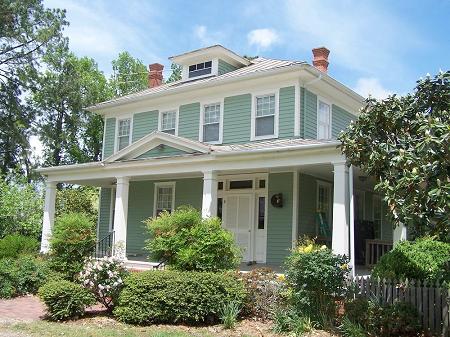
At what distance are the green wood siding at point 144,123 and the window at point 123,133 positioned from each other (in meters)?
0.50

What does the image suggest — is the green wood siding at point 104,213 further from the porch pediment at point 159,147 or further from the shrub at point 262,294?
the shrub at point 262,294

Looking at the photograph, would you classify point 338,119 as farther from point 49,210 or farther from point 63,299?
point 63,299

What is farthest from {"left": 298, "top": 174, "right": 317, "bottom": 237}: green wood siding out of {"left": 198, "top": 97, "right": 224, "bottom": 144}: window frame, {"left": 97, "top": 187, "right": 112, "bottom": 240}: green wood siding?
{"left": 97, "top": 187, "right": 112, "bottom": 240}: green wood siding

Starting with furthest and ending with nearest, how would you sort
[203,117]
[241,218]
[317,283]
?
[203,117]
[241,218]
[317,283]

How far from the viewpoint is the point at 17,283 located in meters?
12.8

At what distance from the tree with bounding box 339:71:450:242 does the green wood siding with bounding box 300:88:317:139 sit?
21.7 feet

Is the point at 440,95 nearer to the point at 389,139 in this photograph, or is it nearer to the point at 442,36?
the point at 389,139

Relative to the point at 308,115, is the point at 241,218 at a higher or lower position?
lower

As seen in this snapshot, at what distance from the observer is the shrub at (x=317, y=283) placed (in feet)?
30.6

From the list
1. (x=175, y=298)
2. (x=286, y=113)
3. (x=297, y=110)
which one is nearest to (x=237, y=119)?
(x=286, y=113)

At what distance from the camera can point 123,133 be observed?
68.9 feet

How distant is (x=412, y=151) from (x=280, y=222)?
8487mm

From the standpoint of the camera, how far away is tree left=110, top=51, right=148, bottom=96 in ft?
140

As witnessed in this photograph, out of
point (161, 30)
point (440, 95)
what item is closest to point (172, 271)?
point (440, 95)
